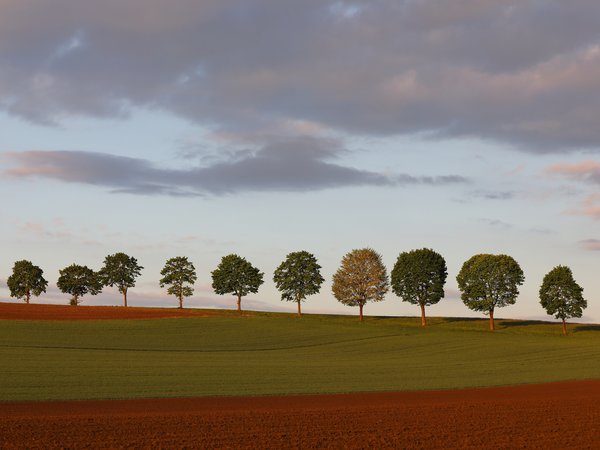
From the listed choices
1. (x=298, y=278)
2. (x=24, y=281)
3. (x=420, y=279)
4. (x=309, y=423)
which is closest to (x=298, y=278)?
(x=298, y=278)

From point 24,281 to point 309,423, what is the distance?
376 feet

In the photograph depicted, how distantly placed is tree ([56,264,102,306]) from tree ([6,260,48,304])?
12.1ft

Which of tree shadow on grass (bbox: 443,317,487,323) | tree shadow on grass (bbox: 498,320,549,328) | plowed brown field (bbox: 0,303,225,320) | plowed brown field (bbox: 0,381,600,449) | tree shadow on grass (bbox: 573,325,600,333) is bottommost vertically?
plowed brown field (bbox: 0,381,600,449)

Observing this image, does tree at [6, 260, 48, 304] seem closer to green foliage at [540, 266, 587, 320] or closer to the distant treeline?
the distant treeline

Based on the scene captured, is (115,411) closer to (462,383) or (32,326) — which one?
(462,383)

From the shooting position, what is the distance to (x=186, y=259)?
123m

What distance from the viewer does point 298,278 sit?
110500 mm

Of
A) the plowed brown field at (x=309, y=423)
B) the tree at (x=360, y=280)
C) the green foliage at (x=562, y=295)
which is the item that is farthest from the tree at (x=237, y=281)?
the plowed brown field at (x=309, y=423)

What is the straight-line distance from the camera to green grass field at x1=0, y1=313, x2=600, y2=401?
41.6m

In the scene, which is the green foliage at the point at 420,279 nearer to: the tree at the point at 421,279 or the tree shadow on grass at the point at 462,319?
the tree at the point at 421,279

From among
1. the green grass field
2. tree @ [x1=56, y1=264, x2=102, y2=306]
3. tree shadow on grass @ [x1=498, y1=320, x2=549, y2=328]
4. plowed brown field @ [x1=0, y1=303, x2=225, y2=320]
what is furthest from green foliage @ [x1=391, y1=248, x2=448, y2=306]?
tree @ [x1=56, y1=264, x2=102, y2=306]

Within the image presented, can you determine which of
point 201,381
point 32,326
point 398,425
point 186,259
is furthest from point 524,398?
point 186,259

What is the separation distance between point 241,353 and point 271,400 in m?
28.4

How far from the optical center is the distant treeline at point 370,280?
97812mm
